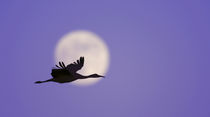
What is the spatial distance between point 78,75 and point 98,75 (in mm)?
2099

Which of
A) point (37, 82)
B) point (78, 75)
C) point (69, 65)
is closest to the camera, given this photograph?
point (78, 75)

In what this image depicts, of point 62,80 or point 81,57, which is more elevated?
point 81,57

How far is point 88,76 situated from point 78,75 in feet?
3.81

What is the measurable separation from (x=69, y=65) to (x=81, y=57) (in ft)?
5.95

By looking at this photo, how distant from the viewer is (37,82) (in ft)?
103

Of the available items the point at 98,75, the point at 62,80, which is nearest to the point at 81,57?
the point at 98,75

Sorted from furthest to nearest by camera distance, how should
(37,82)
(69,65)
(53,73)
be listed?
(69,65) < (37,82) < (53,73)

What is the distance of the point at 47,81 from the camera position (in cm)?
2855

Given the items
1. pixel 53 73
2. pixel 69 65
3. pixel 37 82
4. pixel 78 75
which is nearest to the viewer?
pixel 53 73

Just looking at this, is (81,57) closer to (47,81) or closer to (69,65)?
(69,65)

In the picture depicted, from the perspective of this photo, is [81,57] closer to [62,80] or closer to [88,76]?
[88,76]

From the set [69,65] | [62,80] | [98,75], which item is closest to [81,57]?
[69,65]

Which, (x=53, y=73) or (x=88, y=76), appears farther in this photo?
(x=88, y=76)

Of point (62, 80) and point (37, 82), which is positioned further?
point (37, 82)
